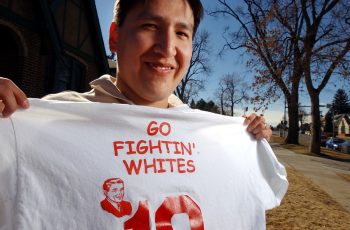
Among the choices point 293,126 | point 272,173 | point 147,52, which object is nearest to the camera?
point 147,52

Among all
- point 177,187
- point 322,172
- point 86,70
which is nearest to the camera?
point 177,187

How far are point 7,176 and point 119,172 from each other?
459 millimetres

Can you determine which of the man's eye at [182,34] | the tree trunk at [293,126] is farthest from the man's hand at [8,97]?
the tree trunk at [293,126]

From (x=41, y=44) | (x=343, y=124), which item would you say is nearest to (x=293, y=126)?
(x=41, y=44)

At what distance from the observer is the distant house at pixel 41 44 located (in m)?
8.66

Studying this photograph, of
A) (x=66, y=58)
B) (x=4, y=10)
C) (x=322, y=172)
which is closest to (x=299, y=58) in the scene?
(x=322, y=172)

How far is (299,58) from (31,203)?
21.1m

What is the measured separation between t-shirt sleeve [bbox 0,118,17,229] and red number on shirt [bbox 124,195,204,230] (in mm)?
471

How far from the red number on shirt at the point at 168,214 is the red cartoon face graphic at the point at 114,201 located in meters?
0.05

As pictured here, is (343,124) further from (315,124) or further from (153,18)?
(153,18)

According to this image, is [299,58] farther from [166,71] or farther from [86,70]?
[166,71]

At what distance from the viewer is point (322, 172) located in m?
13.9

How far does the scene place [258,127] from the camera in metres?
2.30

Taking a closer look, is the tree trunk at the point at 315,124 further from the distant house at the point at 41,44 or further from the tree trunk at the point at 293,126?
the distant house at the point at 41,44
